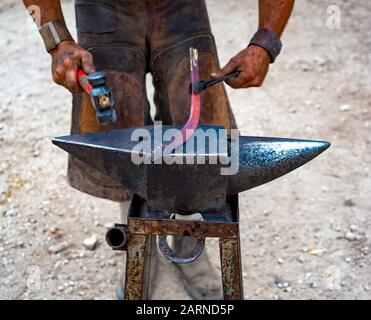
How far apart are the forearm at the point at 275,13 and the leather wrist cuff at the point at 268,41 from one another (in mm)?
40

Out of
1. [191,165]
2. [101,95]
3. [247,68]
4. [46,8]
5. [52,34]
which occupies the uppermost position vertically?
[46,8]

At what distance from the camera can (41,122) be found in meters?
3.61

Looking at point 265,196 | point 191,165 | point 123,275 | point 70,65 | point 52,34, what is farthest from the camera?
point 265,196

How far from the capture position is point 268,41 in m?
1.91

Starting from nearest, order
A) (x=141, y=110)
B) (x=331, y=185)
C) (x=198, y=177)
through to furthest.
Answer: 1. (x=198, y=177)
2. (x=141, y=110)
3. (x=331, y=185)

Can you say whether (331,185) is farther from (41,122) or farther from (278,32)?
(41,122)

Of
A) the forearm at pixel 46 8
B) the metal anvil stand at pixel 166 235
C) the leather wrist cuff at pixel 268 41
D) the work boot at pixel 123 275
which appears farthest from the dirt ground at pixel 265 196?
the forearm at pixel 46 8

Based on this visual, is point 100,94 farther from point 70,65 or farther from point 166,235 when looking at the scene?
point 166,235

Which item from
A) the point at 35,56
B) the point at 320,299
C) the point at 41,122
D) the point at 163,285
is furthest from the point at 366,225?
the point at 35,56

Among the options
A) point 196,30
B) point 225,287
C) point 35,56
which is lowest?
point 225,287

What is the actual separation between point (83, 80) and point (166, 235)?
57 centimetres

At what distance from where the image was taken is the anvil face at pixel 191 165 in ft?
4.84

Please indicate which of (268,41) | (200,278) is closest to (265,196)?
(200,278)

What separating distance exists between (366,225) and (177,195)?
155 cm
